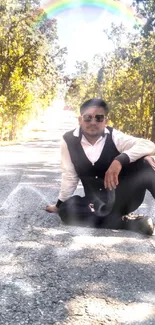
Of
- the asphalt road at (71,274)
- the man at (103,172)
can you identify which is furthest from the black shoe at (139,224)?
the asphalt road at (71,274)

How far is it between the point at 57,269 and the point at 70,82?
32.9 metres

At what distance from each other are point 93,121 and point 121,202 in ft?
2.99

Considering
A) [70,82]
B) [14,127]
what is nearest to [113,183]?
[14,127]

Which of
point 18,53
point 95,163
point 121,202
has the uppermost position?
point 18,53

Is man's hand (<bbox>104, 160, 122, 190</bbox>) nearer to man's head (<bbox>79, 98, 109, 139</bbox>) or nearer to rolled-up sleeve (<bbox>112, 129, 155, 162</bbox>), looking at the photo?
rolled-up sleeve (<bbox>112, 129, 155, 162</bbox>)

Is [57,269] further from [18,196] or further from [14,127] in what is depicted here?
[14,127]

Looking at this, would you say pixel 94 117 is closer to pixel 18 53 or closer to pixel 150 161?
pixel 150 161

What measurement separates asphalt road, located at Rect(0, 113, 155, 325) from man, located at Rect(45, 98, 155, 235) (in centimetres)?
17

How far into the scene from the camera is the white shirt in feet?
13.0

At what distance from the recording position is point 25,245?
145 inches

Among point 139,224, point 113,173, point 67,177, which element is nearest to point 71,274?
point 113,173

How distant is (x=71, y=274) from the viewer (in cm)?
297

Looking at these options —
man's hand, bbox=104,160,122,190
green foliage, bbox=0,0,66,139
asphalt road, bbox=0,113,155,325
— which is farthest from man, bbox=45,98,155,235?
green foliage, bbox=0,0,66,139

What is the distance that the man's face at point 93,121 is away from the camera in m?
4.12
